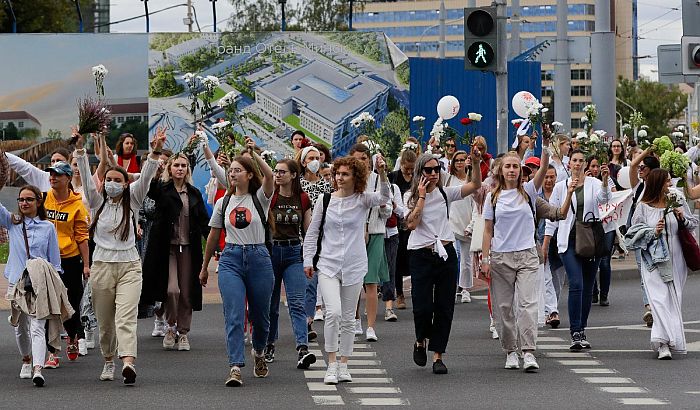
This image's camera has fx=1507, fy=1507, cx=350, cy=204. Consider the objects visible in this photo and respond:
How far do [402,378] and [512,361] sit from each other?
3.41 feet

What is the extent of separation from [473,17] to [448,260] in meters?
6.22

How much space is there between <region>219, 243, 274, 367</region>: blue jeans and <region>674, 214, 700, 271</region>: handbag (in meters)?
3.88

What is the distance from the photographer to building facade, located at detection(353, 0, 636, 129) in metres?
172

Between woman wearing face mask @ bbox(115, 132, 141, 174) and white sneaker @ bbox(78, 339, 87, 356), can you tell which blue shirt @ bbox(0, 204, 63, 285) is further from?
woman wearing face mask @ bbox(115, 132, 141, 174)

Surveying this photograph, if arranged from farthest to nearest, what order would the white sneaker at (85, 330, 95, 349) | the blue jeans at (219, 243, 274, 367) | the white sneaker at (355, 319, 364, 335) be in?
the white sneaker at (355, 319, 364, 335) < the white sneaker at (85, 330, 95, 349) < the blue jeans at (219, 243, 274, 367)

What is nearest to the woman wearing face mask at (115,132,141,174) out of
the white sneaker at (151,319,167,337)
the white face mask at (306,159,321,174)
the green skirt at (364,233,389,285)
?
the white sneaker at (151,319,167,337)

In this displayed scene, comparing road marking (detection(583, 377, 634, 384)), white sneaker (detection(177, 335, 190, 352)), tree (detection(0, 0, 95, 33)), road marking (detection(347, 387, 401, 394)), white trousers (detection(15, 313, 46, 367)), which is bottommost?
road marking (detection(583, 377, 634, 384))

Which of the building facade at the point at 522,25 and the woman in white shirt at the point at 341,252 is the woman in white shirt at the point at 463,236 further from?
the building facade at the point at 522,25

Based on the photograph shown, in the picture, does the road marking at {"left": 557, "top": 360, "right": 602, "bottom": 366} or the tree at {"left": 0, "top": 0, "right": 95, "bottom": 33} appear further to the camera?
the tree at {"left": 0, "top": 0, "right": 95, "bottom": 33}

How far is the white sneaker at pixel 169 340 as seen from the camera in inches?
544

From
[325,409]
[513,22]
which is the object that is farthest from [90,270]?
[513,22]

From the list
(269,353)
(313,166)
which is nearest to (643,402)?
(269,353)

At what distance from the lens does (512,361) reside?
12.2m

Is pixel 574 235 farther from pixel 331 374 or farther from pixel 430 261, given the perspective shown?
pixel 331 374
